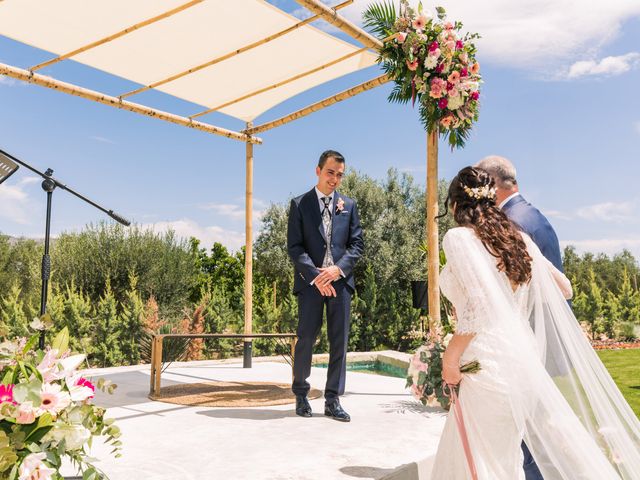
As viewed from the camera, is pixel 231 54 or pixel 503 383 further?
pixel 231 54

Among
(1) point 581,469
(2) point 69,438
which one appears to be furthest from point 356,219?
(2) point 69,438

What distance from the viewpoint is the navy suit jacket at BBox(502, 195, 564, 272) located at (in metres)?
3.26

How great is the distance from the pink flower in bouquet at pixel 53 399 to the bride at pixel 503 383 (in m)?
1.69

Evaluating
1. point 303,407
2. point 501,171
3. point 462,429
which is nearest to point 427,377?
point 462,429

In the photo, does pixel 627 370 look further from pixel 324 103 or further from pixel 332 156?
pixel 332 156

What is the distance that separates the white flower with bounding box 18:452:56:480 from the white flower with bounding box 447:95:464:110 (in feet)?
14.5

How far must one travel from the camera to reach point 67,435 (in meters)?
1.59

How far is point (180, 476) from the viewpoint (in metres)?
3.26

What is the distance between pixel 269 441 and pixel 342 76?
464 cm

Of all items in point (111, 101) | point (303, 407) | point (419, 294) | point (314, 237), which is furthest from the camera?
point (419, 294)

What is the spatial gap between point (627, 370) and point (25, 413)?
36.7 feet

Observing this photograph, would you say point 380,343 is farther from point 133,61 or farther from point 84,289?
point 133,61

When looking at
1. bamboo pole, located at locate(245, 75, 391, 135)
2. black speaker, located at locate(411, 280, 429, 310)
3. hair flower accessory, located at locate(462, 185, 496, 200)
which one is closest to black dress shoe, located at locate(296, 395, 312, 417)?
hair flower accessory, located at locate(462, 185, 496, 200)

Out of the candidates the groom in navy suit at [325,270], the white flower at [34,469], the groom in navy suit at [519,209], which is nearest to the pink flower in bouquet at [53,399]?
the white flower at [34,469]
